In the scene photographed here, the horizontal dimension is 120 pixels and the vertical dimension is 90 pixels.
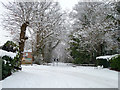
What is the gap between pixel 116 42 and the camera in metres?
13.7

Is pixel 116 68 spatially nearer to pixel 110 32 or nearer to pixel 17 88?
pixel 110 32

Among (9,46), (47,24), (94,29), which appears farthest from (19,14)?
(94,29)

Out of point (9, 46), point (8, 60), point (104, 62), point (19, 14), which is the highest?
point (19, 14)

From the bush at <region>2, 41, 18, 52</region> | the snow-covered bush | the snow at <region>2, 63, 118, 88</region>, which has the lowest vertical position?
the snow at <region>2, 63, 118, 88</region>

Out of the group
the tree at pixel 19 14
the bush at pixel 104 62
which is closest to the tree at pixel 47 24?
the tree at pixel 19 14

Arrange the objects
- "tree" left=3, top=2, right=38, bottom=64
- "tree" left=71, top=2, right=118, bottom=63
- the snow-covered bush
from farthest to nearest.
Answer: "tree" left=71, top=2, right=118, bottom=63 → "tree" left=3, top=2, right=38, bottom=64 → the snow-covered bush

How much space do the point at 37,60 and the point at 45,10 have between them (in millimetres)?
8775

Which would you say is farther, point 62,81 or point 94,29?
point 94,29

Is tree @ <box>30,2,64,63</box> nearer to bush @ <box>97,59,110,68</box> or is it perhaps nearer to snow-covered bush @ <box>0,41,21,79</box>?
snow-covered bush @ <box>0,41,21,79</box>

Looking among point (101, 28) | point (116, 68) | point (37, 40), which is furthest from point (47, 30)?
point (116, 68)

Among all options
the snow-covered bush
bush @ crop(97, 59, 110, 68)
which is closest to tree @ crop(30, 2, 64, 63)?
the snow-covered bush

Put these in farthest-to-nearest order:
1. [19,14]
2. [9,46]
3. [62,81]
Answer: [19,14] → [9,46] → [62,81]

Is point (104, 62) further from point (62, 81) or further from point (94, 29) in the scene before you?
point (62, 81)

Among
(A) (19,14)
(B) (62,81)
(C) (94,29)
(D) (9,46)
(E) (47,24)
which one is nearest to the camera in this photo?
(B) (62,81)
